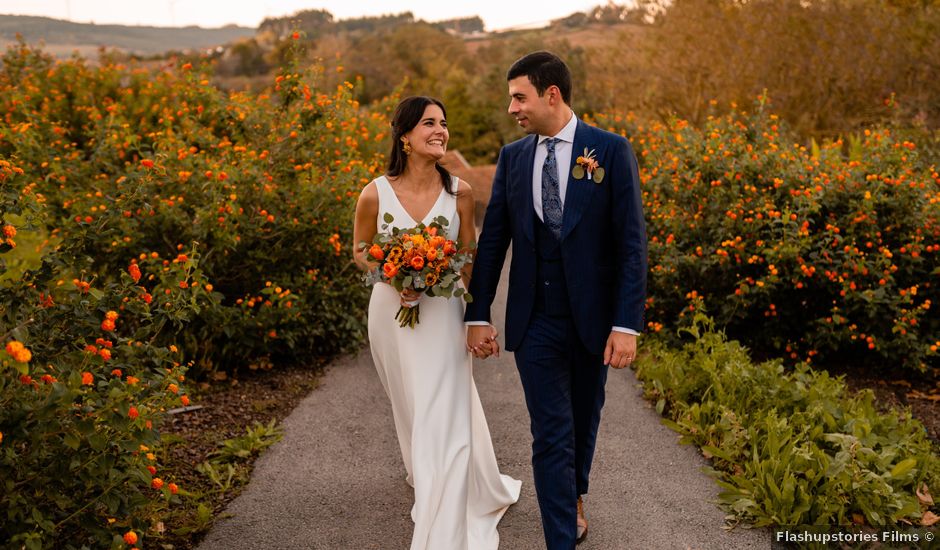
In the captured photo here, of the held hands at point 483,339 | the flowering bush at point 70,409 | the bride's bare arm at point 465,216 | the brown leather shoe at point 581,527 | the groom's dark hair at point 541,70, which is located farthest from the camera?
the bride's bare arm at point 465,216

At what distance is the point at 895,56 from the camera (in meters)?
13.1

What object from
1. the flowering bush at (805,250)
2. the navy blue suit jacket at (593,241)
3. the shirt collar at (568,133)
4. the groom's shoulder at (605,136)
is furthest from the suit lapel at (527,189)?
the flowering bush at (805,250)

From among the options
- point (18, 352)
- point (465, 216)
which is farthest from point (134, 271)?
point (465, 216)

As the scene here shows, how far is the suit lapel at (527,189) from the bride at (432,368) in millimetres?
622

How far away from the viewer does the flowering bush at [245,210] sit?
588 centimetres

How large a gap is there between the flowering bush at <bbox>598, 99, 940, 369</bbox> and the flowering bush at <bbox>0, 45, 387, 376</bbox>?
285 centimetres

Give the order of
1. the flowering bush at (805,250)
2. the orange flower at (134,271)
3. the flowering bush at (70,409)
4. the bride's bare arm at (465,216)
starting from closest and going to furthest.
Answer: the flowering bush at (70,409) < the orange flower at (134,271) < the bride's bare arm at (465,216) < the flowering bush at (805,250)

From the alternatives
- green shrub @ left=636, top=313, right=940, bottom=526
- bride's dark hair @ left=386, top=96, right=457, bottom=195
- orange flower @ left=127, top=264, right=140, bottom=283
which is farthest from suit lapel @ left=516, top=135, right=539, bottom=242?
green shrub @ left=636, top=313, right=940, bottom=526

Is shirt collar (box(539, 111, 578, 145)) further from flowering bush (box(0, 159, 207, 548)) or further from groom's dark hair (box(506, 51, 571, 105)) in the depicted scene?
flowering bush (box(0, 159, 207, 548))

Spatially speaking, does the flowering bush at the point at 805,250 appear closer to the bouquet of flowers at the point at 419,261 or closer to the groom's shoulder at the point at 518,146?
the groom's shoulder at the point at 518,146

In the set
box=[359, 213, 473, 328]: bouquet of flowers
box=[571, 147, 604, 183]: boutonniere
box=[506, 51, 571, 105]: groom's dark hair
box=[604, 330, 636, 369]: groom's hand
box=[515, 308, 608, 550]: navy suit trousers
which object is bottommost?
box=[515, 308, 608, 550]: navy suit trousers

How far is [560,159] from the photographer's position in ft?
10.8

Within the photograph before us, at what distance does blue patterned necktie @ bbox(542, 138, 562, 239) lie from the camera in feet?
10.7

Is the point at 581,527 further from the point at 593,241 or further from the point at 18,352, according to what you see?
the point at 18,352
